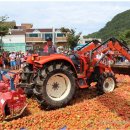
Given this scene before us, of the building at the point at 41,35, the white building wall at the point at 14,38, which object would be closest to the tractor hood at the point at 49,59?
the white building wall at the point at 14,38

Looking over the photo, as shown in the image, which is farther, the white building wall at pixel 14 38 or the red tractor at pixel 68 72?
the white building wall at pixel 14 38

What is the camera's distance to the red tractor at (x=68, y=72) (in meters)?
8.77

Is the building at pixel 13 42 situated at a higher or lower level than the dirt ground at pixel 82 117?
higher

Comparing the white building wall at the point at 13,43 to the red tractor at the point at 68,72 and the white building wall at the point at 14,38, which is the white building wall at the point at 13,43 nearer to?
the white building wall at the point at 14,38

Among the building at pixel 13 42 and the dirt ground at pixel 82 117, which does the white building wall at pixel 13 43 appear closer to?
A: the building at pixel 13 42

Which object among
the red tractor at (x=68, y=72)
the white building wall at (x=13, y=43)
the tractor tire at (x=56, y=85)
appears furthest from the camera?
the white building wall at (x=13, y=43)

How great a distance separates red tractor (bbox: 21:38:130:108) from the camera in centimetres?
877

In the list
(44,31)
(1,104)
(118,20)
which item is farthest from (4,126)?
(118,20)

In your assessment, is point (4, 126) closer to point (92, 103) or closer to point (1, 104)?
point (1, 104)

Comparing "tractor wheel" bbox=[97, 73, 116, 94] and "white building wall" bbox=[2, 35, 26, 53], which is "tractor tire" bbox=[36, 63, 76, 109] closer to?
"tractor wheel" bbox=[97, 73, 116, 94]

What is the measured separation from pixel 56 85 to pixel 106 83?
229cm

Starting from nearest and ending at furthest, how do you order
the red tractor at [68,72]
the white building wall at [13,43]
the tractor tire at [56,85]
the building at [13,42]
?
1. the tractor tire at [56,85]
2. the red tractor at [68,72]
3. the white building wall at [13,43]
4. the building at [13,42]

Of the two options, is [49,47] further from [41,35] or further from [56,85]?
[41,35]

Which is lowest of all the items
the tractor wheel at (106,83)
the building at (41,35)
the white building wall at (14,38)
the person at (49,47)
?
the tractor wheel at (106,83)
